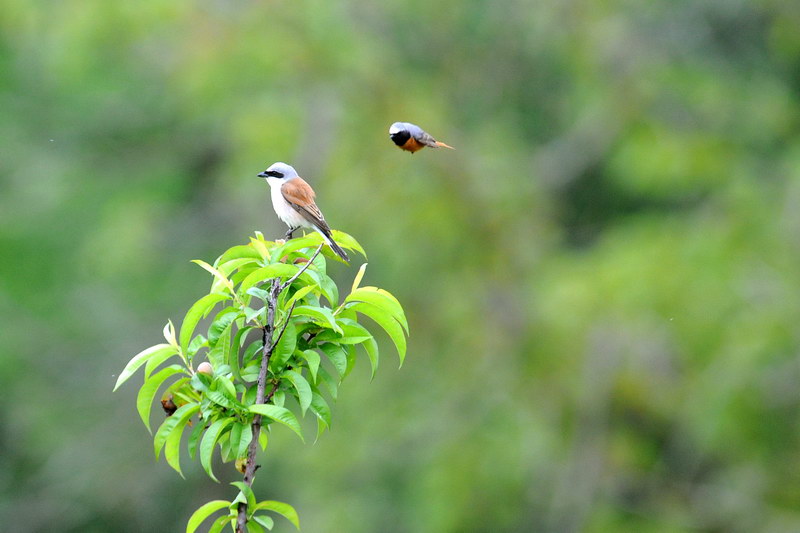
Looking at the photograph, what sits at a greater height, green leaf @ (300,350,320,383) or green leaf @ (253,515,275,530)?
green leaf @ (300,350,320,383)

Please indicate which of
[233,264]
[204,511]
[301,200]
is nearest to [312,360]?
[233,264]

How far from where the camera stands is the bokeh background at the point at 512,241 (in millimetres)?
12391

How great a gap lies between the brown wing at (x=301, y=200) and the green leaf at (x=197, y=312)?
1.84m

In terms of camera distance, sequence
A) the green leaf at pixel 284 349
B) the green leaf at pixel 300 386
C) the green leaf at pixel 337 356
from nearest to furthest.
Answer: the green leaf at pixel 300 386 < the green leaf at pixel 284 349 < the green leaf at pixel 337 356

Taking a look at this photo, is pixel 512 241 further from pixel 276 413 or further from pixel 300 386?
pixel 276 413

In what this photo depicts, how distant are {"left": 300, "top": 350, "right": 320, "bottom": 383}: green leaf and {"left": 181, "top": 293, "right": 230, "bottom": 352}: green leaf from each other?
278 millimetres

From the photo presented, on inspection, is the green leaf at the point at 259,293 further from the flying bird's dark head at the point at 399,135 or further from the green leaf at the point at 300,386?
the flying bird's dark head at the point at 399,135

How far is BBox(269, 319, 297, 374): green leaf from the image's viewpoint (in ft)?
10.0

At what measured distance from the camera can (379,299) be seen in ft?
10.6

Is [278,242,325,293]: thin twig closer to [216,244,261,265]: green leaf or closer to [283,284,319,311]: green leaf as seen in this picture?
[283,284,319,311]: green leaf

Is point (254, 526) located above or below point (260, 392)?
below

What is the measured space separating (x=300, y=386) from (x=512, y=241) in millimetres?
11427

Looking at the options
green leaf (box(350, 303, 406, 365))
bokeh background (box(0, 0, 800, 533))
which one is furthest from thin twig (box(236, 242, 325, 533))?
bokeh background (box(0, 0, 800, 533))

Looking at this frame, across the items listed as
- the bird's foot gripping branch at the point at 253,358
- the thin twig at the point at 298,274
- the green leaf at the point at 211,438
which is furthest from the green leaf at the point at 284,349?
the green leaf at the point at 211,438
